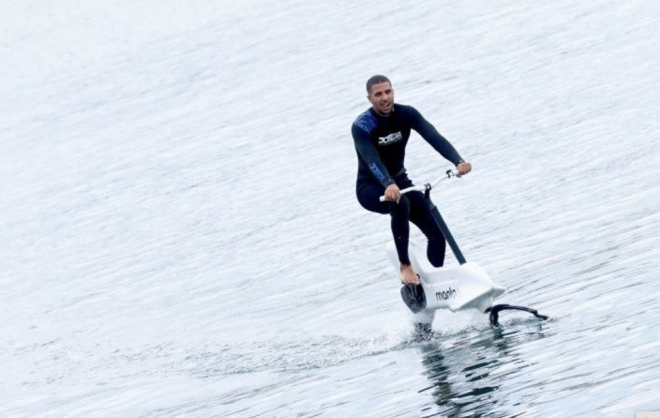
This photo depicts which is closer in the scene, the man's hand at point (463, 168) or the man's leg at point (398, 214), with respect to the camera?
the man's hand at point (463, 168)

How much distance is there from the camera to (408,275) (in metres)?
15.5

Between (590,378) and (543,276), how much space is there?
5.46 meters

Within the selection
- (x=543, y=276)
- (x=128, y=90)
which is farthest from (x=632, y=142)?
(x=128, y=90)

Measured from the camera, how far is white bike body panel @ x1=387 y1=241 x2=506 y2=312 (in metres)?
14.9

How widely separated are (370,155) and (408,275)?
139cm

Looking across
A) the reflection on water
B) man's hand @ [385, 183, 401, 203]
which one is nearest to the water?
the reflection on water

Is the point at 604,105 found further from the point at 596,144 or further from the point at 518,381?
the point at 518,381

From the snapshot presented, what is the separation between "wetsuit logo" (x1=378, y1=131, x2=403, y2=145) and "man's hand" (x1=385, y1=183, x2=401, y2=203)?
30.7 inches

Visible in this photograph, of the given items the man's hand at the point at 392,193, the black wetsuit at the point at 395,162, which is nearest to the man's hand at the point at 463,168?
the black wetsuit at the point at 395,162

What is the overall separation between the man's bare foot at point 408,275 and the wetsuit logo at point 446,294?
27 centimetres

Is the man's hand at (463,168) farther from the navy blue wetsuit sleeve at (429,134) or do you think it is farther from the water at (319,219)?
the water at (319,219)

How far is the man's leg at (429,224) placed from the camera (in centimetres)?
1555

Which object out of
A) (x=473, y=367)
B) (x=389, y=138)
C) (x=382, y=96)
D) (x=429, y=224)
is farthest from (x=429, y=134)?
(x=473, y=367)

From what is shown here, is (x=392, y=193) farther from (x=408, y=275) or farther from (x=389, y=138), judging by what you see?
(x=408, y=275)
